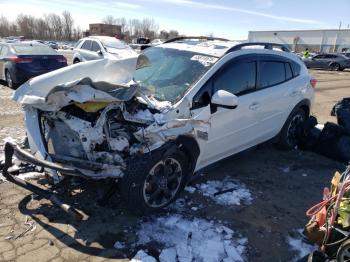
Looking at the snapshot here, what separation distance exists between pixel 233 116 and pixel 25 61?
27.8ft

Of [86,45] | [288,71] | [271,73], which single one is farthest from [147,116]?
[86,45]

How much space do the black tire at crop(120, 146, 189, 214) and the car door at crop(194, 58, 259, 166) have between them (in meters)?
0.46

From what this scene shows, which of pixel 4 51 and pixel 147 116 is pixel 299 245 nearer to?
pixel 147 116

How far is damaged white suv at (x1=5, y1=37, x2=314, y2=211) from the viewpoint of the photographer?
11.7 feet

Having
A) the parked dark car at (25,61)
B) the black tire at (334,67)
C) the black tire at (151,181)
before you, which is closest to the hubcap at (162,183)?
the black tire at (151,181)

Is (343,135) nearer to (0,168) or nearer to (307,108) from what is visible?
(307,108)

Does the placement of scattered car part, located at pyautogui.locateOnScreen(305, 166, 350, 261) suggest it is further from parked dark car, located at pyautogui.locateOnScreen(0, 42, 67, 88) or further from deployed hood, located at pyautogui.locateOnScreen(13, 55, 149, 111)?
parked dark car, located at pyautogui.locateOnScreen(0, 42, 67, 88)

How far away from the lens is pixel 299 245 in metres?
3.64

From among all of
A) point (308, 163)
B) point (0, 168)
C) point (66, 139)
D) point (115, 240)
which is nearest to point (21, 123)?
point (0, 168)

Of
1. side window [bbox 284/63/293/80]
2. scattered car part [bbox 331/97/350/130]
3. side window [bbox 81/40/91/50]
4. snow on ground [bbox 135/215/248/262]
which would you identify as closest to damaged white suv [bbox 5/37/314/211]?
snow on ground [bbox 135/215/248/262]

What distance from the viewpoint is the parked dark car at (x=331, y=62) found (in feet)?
94.8

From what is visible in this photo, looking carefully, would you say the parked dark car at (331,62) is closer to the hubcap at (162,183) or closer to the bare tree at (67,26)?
the hubcap at (162,183)

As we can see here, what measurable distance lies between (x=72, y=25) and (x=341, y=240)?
119 meters

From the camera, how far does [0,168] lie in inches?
169
